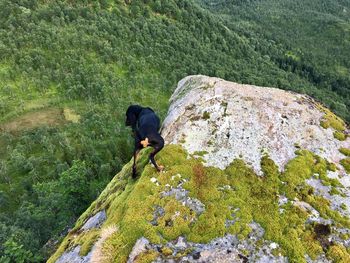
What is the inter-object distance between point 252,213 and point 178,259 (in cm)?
460

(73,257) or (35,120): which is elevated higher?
(73,257)

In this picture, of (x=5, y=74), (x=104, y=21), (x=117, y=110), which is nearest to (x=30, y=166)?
(x=117, y=110)

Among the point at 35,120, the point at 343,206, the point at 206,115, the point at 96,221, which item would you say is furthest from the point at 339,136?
the point at 35,120

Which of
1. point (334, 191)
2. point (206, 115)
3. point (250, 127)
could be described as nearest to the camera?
point (334, 191)

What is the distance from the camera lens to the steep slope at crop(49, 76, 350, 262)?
54.7ft

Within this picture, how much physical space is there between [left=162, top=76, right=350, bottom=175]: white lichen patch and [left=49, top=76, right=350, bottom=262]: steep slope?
0.07 meters

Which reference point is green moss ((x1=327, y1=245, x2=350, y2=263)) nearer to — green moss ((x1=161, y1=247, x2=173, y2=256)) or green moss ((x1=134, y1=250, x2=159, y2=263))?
green moss ((x1=161, y1=247, x2=173, y2=256))

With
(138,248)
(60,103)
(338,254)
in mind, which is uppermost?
(338,254)

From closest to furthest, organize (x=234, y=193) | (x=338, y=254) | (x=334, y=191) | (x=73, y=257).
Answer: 1. (x=338, y=254)
2. (x=73, y=257)
3. (x=234, y=193)
4. (x=334, y=191)

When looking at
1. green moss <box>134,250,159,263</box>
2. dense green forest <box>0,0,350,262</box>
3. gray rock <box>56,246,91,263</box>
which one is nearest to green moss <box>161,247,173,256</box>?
green moss <box>134,250,159,263</box>

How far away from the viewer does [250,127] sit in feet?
73.9

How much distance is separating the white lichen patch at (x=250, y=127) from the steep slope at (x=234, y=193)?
0.07m

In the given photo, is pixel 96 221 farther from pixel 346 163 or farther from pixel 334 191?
pixel 346 163

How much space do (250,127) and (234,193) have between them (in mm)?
5322
